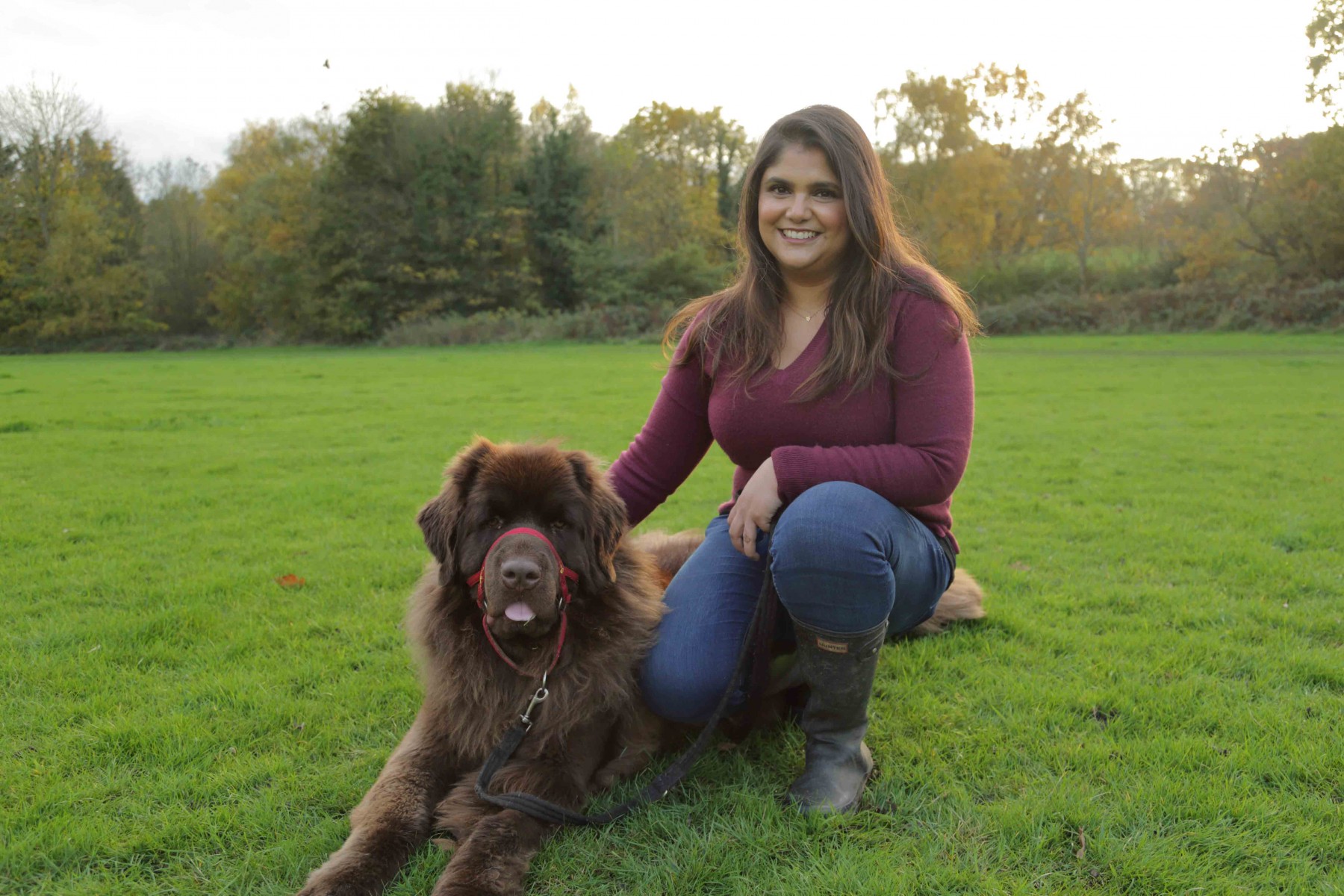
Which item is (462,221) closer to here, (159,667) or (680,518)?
(680,518)

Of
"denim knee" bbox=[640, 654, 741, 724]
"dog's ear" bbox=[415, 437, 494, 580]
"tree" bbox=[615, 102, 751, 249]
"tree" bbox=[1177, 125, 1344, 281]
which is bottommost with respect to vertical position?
"denim knee" bbox=[640, 654, 741, 724]

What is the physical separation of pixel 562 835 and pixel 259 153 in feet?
178

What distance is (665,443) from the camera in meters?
3.55

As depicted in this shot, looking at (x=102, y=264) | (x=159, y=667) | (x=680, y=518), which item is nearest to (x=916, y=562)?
(x=159, y=667)

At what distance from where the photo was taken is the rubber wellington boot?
277cm

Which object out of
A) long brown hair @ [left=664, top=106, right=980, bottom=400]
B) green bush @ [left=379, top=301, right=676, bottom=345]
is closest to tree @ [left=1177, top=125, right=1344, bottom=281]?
green bush @ [left=379, top=301, right=676, bottom=345]

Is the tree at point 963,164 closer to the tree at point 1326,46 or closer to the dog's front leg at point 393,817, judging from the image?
the tree at point 1326,46

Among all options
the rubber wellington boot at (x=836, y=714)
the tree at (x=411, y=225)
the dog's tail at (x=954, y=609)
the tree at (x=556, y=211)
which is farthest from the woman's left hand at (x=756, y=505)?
the tree at (x=556, y=211)

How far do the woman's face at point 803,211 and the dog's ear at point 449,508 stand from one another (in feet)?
4.28

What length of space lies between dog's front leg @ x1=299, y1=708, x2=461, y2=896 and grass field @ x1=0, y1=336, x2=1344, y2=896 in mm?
134

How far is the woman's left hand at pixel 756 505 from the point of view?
294cm

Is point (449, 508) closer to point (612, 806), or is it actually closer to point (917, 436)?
point (612, 806)

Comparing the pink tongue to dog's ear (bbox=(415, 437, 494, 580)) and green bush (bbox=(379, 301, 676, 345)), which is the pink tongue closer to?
dog's ear (bbox=(415, 437, 494, 580))

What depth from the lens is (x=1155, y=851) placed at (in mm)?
2443
